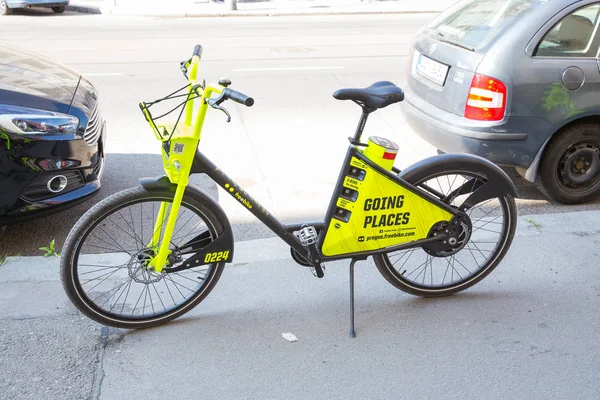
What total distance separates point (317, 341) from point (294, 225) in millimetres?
619

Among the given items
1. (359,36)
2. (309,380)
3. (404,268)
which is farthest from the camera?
(359,36)

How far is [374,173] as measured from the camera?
3.48 meters

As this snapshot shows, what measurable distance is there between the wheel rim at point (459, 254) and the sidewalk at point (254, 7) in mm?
13649

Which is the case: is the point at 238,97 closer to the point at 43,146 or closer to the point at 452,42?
the point at 43,146

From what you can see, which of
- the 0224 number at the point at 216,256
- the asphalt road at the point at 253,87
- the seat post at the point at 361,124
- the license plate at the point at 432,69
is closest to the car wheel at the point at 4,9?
the asphalt road at the point at 253,87

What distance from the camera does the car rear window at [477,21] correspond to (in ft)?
16.6

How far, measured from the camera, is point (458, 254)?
4238mm

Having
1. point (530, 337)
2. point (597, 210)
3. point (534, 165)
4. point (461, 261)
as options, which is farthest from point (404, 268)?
point (597, 210)

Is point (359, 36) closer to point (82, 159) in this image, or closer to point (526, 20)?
point (526, 20)

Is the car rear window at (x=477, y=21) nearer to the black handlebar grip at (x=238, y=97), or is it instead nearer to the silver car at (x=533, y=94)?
the silver car at (x=533, y=94)

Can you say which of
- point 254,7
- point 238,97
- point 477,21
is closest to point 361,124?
point 238,97

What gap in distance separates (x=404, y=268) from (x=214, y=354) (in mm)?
1356

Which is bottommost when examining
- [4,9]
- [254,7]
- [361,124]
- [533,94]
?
[4,9]

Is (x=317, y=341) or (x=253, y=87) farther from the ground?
(x=317, y=341)
